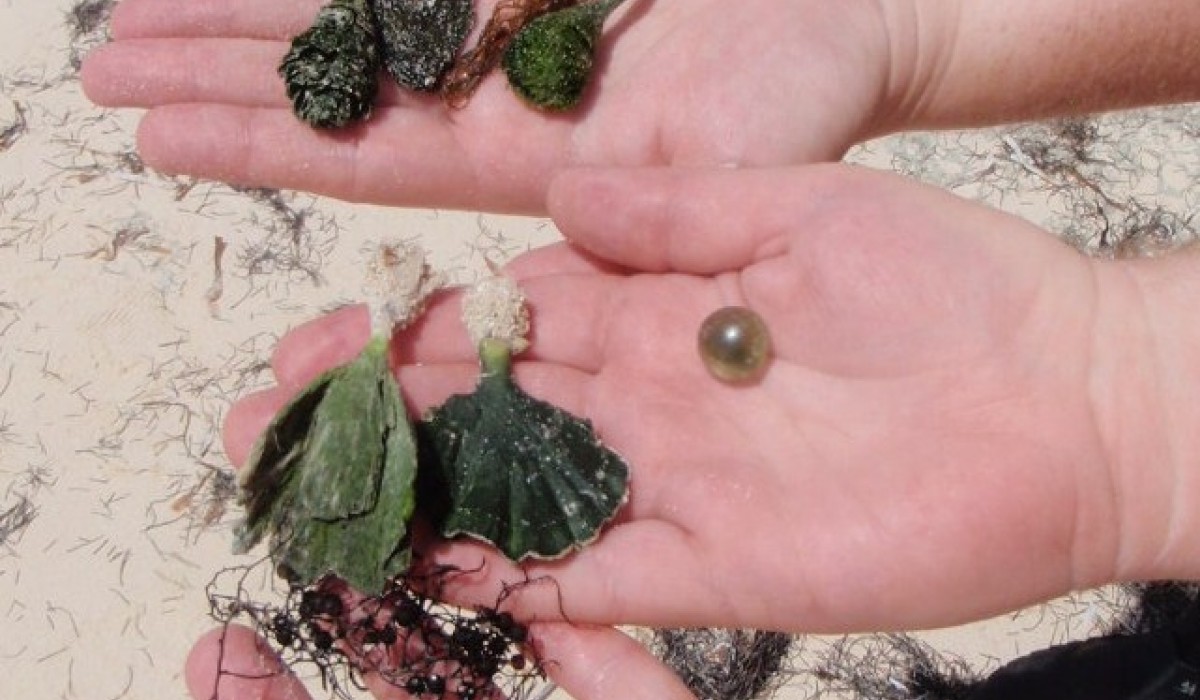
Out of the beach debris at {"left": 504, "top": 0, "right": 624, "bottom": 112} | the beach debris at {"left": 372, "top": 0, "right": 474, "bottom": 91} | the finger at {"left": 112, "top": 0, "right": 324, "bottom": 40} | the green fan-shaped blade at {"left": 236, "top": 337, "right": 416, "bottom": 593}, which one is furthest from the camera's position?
the finger at {"left": 112, "top": 0, "right": 324, "bottom": 40}

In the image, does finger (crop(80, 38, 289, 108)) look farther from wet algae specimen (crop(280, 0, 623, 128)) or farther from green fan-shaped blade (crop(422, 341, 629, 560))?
green fan-shaped blade (crop(422, 341, 629, 560))

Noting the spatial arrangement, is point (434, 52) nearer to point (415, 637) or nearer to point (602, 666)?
point (415, 637)

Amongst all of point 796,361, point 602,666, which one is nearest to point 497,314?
point 796,361

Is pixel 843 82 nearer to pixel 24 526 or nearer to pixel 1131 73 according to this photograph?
pixel 1131 73

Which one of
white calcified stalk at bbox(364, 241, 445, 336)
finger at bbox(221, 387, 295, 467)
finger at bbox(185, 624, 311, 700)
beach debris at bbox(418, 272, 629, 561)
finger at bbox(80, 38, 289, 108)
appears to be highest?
finger at bbox(80, 38, 289, 108)

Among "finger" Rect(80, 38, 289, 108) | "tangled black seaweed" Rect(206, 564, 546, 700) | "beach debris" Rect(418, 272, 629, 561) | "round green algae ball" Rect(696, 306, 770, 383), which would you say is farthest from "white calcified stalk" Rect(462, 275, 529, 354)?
"finger" Rect(80, 38, 289, 108)
